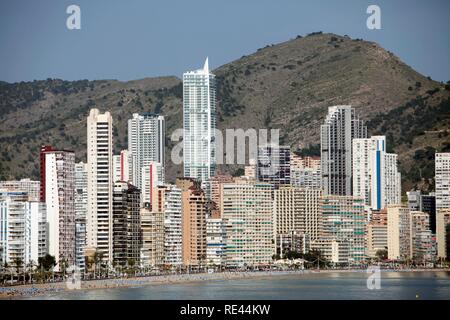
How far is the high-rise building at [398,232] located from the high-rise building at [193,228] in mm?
22923

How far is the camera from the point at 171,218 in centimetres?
10488

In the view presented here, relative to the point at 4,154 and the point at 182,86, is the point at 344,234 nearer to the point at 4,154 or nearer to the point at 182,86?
the point at 4,154

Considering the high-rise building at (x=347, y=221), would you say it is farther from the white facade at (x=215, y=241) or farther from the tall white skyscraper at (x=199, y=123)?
the tall white skyscraper at (x=199, y=123)

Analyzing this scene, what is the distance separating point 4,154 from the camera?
144 metres

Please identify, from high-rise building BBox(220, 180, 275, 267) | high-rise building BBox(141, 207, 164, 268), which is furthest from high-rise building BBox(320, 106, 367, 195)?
high-rise building BBox(141, 207, 164, 268)

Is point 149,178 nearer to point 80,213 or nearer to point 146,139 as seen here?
point 146,139

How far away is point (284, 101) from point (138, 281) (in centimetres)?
9069

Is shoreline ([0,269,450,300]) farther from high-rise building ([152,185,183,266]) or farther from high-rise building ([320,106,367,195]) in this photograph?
high-rise building ([320,106,367,195])

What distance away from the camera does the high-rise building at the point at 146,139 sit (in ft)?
467

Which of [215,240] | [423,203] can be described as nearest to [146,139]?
[423,203]

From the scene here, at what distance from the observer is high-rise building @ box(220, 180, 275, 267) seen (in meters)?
110

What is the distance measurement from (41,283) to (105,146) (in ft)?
62.8

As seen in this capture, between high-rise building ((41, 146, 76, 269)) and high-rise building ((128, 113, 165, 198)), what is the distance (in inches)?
2030

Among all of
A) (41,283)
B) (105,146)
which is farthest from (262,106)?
(41,283)
